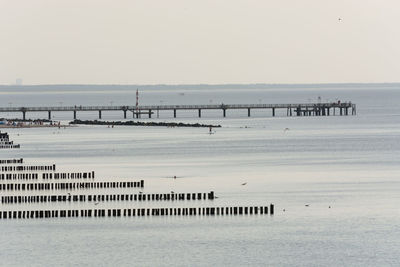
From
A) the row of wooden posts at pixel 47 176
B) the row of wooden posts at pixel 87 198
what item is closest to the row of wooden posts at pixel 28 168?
the row of wooden posts at pixel 87 198

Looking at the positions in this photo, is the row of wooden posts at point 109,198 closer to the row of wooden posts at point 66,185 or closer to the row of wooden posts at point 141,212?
the row of wooden posts at point 141,212

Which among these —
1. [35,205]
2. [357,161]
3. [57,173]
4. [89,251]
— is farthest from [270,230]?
[357,161]

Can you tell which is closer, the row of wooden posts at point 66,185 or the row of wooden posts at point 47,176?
the row of wooden posts at point 66,185

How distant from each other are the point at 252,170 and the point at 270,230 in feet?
140

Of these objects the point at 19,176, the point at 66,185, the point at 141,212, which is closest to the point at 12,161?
the point at 19,176

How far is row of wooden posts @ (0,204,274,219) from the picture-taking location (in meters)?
88.8

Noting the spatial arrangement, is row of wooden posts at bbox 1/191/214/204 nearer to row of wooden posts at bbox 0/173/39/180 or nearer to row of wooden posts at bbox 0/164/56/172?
row of wooden posts at bbox 0/173/39/180

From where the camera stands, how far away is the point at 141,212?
89.5 m

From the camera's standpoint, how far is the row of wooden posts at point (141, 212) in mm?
88812

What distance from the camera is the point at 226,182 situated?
11050cm

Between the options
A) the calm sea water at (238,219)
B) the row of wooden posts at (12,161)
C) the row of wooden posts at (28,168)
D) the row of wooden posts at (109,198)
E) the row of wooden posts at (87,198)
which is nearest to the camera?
the calm sea water at (238,219)

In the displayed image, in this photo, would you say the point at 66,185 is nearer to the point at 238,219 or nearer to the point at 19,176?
the point at 19,176

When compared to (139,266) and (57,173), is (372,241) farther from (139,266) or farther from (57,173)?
(57,173)

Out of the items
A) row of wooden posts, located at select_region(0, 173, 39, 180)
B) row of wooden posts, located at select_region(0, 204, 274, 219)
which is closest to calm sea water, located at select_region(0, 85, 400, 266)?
row of wooden posts, located at select_region(0, 204, 274, 219)
